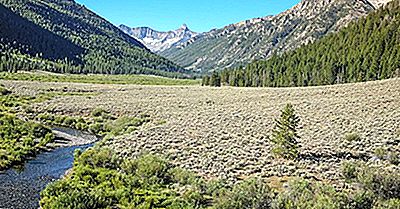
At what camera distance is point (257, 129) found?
40.7m

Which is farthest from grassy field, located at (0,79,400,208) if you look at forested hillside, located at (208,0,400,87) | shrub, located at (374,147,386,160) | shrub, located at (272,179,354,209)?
forested hillside, located at (208,0,400,87)

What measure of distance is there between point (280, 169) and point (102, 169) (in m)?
11.1

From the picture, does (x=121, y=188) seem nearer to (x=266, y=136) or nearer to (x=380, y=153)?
(x=380, y=153)

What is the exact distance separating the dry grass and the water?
4.38m

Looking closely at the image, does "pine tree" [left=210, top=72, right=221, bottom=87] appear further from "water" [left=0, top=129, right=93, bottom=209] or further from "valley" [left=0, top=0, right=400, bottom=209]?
"water" [left=0, top=129, right=93, bottom=209]

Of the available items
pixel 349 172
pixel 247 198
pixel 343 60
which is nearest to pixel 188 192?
pixel 247 198

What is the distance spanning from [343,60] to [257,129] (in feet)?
205

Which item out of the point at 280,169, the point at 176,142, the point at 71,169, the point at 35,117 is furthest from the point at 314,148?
the point at 35,117

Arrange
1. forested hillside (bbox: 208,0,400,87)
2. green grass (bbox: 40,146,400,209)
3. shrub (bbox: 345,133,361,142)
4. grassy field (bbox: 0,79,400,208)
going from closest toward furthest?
green grass (bbox: 40,146,400,209)
grassy field (bbox: 0,79,400,208)
shrub (bbox: 345,133,361,142)
forested hillside (bbox: 208,0,400,87)

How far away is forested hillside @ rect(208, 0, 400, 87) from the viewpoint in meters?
87.8

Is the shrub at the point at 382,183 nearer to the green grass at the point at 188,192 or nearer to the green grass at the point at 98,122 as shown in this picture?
the green grass at the point at 188,192

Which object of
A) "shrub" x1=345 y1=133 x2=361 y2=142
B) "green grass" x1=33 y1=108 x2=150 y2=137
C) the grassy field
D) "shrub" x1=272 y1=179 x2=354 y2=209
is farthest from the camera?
"green grass" x1=33 y1=108 x2=150 y2=137

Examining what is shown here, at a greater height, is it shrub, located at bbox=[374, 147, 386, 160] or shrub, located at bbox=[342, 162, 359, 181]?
shrub, located at bbox=[374, 147, 386, 160]

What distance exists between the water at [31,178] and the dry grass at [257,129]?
14.4 feet
